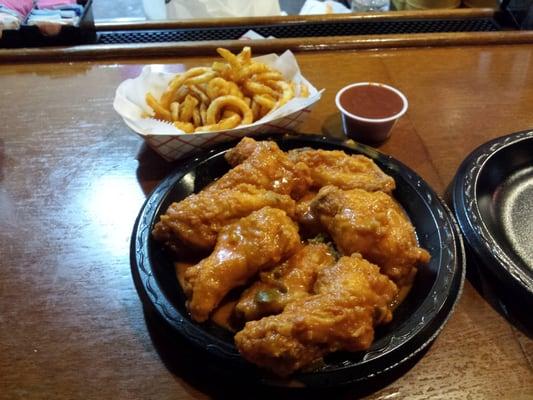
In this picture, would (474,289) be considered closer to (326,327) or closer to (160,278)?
(326,327)

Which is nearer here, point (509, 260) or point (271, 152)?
point (509, 260)

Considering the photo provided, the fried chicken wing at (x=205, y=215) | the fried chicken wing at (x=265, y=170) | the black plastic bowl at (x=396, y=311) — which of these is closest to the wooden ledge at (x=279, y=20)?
the black plastic bowl at (x=396, y=311)

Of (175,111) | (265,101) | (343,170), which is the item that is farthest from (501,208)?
(175,111)

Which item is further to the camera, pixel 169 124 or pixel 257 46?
pixel 257 46

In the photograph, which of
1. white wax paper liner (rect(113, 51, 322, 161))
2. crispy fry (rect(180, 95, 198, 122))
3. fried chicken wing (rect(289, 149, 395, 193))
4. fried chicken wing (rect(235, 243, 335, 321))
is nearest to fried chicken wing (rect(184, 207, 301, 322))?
fried chicken wing (rect(235, 243, 335, 321))

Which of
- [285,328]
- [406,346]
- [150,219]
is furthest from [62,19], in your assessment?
[406,346]

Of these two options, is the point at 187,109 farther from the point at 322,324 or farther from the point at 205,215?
the point at 322,324
